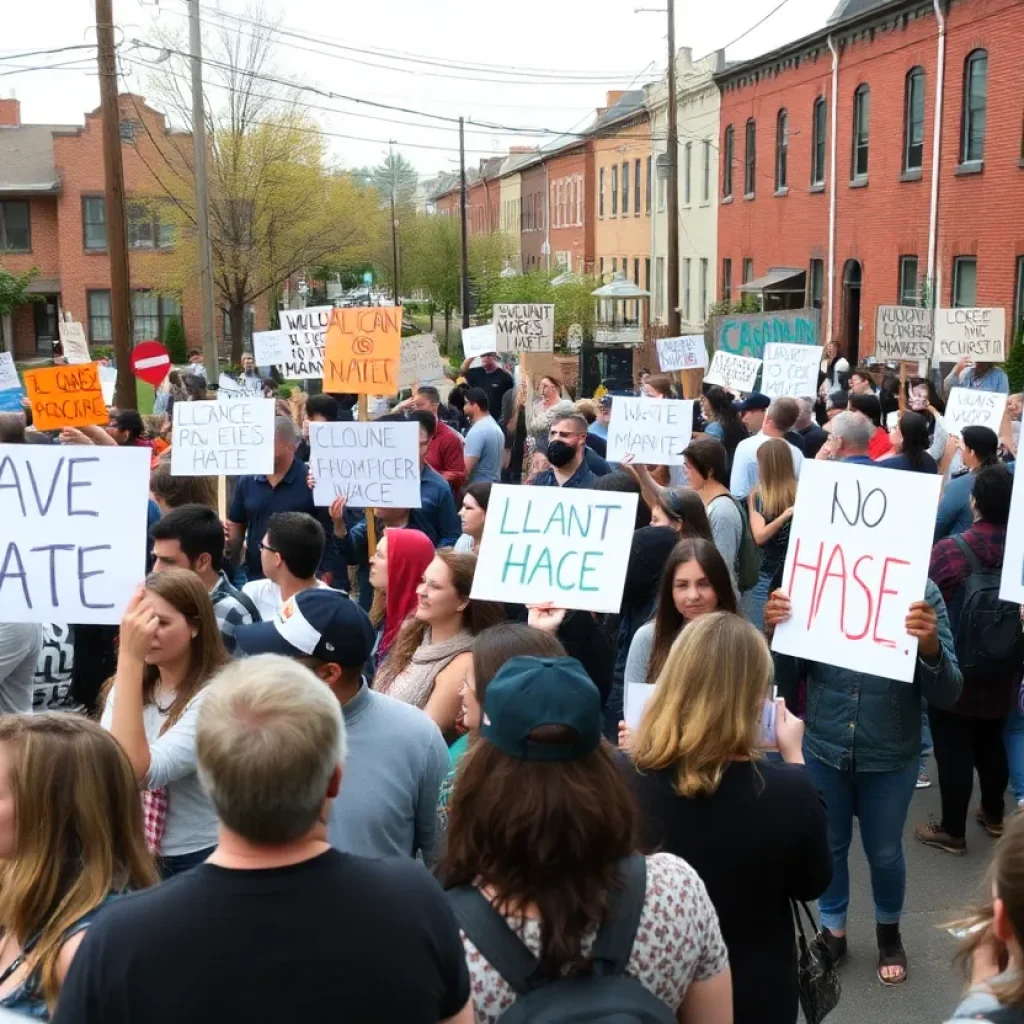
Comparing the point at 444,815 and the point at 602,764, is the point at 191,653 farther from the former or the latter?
the point at 602,764

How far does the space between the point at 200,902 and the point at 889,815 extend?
3.53m

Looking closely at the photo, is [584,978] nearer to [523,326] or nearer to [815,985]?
[815,985]

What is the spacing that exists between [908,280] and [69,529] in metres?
24.9

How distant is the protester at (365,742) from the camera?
3.52m

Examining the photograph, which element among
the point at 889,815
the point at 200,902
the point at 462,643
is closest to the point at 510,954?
the point at 200,902

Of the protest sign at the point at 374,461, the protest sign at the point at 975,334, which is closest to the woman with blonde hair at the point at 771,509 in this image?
the protest sign at the point at 374,461

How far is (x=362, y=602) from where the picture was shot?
8.88m

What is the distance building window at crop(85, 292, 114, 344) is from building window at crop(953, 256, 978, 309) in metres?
33.0

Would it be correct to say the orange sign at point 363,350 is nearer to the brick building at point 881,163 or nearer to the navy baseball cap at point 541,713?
the navy baseball cap at point 541,713

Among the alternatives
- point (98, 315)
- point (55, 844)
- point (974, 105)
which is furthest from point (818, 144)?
point (55, 844)

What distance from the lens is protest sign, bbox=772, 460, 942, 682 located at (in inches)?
175

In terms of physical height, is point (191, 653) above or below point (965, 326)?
below

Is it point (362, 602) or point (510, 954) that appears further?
point (362, 602)

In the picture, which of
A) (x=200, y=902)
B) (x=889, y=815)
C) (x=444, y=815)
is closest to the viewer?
(x=200, y=902)
